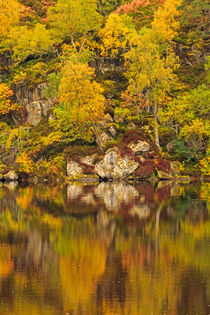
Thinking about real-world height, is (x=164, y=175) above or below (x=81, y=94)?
below

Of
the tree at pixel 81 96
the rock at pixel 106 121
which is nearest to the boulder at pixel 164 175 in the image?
the tree at pixel 81 96

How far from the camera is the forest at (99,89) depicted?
5522cm

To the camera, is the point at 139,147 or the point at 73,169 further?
the point at 73,169

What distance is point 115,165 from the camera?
176 ft

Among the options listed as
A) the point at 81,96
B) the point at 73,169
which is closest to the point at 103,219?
the point at 73,169

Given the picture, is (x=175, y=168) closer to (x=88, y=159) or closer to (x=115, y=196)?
(x=88, y=159)

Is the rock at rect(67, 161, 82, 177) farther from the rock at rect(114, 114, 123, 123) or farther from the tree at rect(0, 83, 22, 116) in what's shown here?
the tree at rect(0, 83, 22, 116)

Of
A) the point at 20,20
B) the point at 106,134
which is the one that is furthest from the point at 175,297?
the point at 20,20

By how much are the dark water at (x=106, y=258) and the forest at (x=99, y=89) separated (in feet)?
79.3

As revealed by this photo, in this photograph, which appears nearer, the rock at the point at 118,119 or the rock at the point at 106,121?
the rock at the point at 106,121

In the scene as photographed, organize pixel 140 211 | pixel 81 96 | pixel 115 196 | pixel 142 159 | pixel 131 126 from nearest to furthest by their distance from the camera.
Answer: pixel 140 211, pixel 115 196, pixel 142 159, pixel 81 96, pixel 131 126

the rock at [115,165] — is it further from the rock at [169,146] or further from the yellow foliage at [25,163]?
the yellow foliage at [25,163]

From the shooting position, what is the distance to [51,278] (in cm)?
1496

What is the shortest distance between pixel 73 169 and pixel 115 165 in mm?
5008
